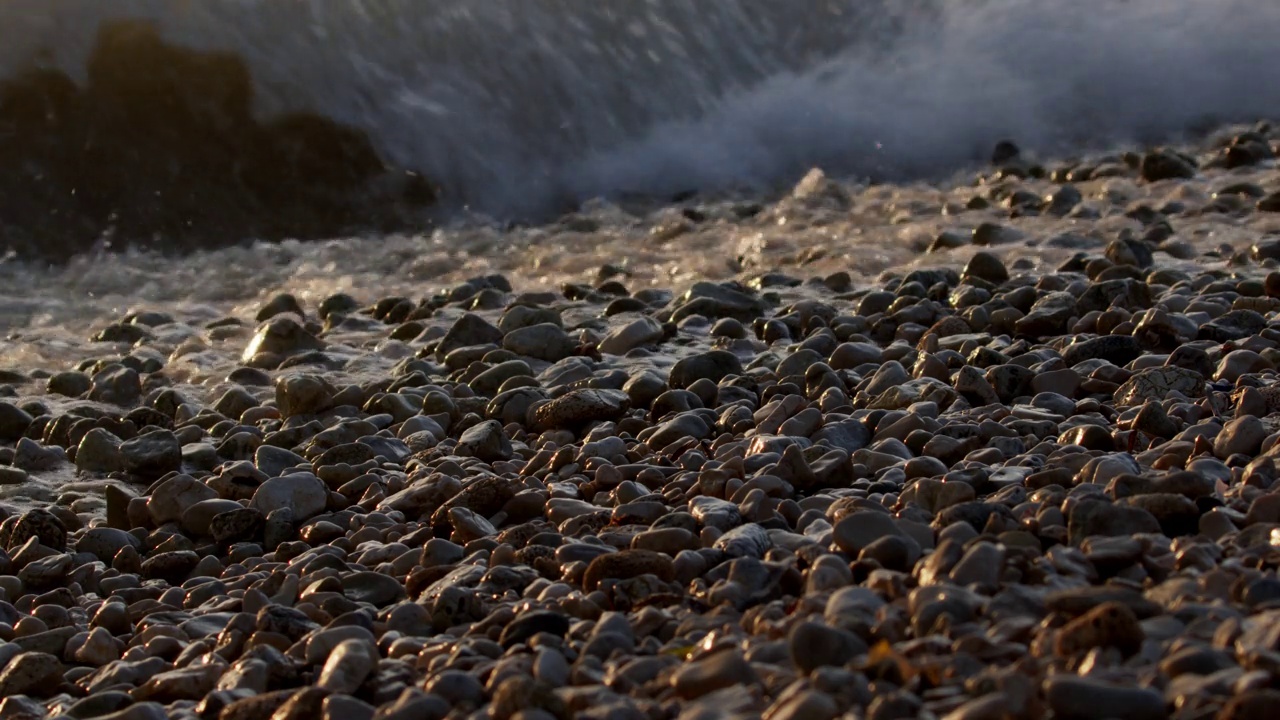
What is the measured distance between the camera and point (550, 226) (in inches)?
276

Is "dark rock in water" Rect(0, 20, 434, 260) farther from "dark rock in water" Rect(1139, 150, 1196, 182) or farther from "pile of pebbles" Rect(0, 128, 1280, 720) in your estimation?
"dark rock in water" Rect(1139, 150, 1196, 182)

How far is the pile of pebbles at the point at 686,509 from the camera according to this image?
174cm

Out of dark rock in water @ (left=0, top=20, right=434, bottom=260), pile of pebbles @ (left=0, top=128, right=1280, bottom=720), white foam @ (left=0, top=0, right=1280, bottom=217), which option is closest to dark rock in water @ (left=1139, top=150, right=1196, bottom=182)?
white foam @ (left=0, top=0, right=1280, bottom=217)

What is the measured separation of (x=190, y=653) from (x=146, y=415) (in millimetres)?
1778

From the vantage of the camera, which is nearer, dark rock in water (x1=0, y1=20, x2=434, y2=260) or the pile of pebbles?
the pile of pebbles

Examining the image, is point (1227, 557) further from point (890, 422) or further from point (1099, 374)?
point (1099, 374)

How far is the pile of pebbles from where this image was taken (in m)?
1.74

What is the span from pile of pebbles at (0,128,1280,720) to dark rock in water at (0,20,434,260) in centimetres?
217

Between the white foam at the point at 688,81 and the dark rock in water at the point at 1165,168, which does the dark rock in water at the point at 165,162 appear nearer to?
the white foam at the point at 688,81

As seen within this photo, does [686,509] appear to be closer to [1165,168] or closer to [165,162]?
[1165,168]

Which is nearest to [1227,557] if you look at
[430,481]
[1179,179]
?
[430,481]

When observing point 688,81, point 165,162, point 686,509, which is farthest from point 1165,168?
point 165,162

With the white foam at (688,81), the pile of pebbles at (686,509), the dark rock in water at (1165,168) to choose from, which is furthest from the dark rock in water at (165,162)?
the dark rock in water at (1165,168)

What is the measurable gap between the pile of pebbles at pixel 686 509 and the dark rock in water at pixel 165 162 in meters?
2.17
